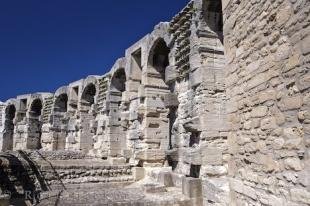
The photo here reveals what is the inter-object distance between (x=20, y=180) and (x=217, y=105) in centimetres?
597

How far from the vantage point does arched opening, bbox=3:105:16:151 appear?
23.6 m

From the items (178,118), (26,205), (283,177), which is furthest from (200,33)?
→ (26,205)

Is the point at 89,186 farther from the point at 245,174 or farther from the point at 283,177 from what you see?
the point at 283,177

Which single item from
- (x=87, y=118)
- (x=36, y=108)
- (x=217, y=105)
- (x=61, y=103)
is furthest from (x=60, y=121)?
(x=217, y=105)

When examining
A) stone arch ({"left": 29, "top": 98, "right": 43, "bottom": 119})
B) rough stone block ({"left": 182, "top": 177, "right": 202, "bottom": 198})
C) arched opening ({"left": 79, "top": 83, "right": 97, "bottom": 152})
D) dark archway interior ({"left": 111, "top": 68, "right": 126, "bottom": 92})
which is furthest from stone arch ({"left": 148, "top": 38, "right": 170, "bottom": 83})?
stone arch ({"left": 29, "top": 98, "right": 43, "bottom": 119})

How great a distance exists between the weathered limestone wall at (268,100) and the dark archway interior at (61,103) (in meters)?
16.8

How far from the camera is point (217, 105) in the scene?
7.62 metres

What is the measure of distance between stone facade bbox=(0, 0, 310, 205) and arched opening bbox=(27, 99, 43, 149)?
413cm

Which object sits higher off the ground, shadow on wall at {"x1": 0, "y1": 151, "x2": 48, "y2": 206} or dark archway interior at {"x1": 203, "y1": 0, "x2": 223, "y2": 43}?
dark archway interior at {"x1": 203, "y1": 0, "x2": 223, "y2": 43}

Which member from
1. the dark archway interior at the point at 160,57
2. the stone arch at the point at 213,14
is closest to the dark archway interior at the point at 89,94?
the dark archway interior at the point at 160,57

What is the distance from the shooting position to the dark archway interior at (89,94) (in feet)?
58.7

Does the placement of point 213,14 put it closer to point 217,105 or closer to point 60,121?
point 217,105

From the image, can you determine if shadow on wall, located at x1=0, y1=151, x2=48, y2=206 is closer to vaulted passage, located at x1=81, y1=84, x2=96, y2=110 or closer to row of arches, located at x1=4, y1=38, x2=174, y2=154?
row of arches, located at x1=4, y1=38, x2=174, y2=154

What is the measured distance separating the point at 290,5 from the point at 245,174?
2.16 m
